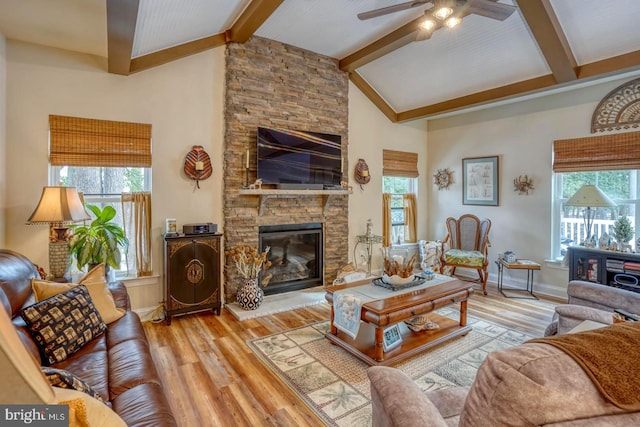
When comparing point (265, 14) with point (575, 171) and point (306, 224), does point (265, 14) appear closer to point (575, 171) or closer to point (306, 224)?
point (306, 224)

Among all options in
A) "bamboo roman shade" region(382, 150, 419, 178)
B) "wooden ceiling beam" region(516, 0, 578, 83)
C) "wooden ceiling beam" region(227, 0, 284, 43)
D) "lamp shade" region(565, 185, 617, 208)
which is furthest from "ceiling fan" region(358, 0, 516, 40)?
"bamboo roman shade" region(382, 150, 419, 178)

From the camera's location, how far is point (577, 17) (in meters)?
3.23

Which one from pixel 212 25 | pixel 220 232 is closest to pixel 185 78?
pixel 212 25

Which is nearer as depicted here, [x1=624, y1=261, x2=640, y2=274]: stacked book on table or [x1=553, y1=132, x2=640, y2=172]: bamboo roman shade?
[x1=624, y1=261, x2=640, y2=274]: stacked book on table

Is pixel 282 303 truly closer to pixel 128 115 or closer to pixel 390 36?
pixel 128 115

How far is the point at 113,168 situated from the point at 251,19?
222cm

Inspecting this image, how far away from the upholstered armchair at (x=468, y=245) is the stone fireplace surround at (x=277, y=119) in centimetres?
164

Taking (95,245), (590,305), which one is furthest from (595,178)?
(95,245)

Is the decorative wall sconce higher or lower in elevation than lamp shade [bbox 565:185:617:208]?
higher

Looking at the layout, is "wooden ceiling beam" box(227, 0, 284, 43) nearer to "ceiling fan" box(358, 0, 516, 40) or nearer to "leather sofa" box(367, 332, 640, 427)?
"ceiling fan" box(358, 0, 516, 40)

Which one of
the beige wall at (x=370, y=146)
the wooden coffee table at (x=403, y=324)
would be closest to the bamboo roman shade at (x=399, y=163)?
the beige wall at (x=370, y=146)

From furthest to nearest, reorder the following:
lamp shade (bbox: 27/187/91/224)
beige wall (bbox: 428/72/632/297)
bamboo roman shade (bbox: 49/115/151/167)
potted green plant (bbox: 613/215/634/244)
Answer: beige wall (bbox: 428/72/632/297) < potted green plant (bbox: 613/215/634/244) < bamboo roman shade (bbox: 49/115/151/167) < lamp shade (bbox: 27/187/91/224)

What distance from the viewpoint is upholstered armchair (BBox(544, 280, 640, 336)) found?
7.27 ft

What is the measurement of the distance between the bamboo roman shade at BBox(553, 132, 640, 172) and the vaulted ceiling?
77 cm
